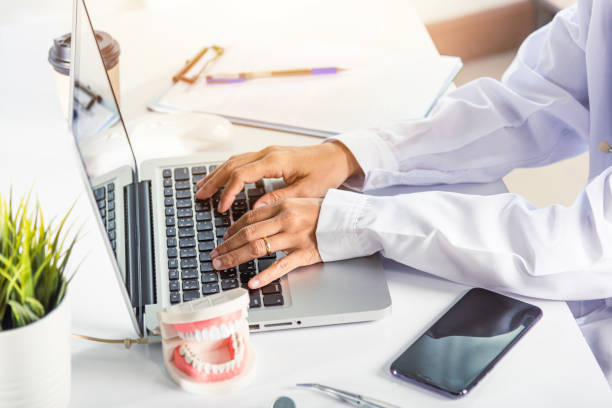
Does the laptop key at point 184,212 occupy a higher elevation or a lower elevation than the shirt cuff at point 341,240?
higher

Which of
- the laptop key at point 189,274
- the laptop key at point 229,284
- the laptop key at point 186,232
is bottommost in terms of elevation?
Result: the laptop key at point 229,284

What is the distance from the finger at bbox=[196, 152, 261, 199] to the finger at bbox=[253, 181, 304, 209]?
0.06 metres

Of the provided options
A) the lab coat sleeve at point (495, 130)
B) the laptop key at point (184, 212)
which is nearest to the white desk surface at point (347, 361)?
the laptop key at point (184, 212)

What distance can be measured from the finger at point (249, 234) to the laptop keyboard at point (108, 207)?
131mm

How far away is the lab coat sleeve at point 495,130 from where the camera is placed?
40.3 inches

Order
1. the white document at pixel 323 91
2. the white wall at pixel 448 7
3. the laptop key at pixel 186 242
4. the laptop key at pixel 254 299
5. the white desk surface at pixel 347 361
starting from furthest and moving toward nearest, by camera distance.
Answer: the white wall at pixel 448 7 → the white document at pixel 323 91 → the laptop key at pixel 186 242 → the laptop key at pixel 254 299 → the white desk surface at pixel 347 361

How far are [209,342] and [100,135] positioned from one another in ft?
1.00

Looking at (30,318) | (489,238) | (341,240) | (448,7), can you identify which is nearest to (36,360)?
(30,318)

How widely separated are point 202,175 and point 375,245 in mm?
300

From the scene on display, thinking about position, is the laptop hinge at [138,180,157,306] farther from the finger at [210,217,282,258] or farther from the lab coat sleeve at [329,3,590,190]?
the lab coat sleeve at [329,3,590,190]

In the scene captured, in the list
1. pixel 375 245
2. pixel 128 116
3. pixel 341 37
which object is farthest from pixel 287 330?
pixel 341 37

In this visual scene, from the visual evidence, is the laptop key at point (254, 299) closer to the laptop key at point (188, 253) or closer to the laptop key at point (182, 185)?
the laptop key at point (188, 253)

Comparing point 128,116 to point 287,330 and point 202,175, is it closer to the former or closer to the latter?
point 202,175

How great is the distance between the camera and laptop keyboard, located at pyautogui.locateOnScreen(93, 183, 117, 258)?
704 mm
